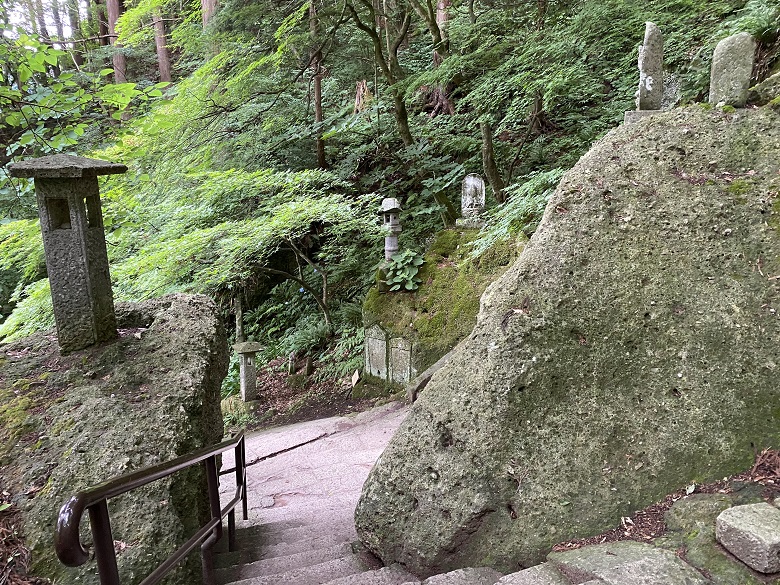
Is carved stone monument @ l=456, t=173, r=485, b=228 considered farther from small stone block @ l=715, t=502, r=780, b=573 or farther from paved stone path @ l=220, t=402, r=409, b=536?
small stone block @ l=715, t=502, r=780, b=573

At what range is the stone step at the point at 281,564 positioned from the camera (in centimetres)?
245

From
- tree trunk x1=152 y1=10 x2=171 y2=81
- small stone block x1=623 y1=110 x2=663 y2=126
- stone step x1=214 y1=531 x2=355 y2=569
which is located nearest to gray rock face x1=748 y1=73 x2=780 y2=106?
small stone block x1=623 y1=110 x2=663 y2=126

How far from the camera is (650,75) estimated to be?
3.15 metres

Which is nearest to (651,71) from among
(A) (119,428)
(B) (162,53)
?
(A) (119,428)

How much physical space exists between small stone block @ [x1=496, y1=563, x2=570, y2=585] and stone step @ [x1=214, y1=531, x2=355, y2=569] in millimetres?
1428

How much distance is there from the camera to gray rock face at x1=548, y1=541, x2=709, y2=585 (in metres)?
1.40

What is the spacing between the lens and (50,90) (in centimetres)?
303

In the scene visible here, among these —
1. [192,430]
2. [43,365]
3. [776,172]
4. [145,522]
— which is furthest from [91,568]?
[776,172]

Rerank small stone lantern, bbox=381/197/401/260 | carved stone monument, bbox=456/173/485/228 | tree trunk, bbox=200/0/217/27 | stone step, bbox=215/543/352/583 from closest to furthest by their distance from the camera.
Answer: stone step, bbox=215/543/352/583, carved stone monument, bbox=456/173/485/228, small stone lantern, bbox=381/197/401/260, tree trunk, bbox=200/0/217/27

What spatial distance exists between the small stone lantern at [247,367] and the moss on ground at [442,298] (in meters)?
2.24

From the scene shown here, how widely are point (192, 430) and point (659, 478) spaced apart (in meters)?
2.36

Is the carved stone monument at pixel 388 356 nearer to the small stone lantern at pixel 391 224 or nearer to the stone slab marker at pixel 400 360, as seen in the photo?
the stone slab marker at pixel 400 360

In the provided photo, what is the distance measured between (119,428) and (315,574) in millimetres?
1319

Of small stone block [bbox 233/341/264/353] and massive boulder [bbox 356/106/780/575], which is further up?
A: massive boulder [bbox 356/106/780/575]
